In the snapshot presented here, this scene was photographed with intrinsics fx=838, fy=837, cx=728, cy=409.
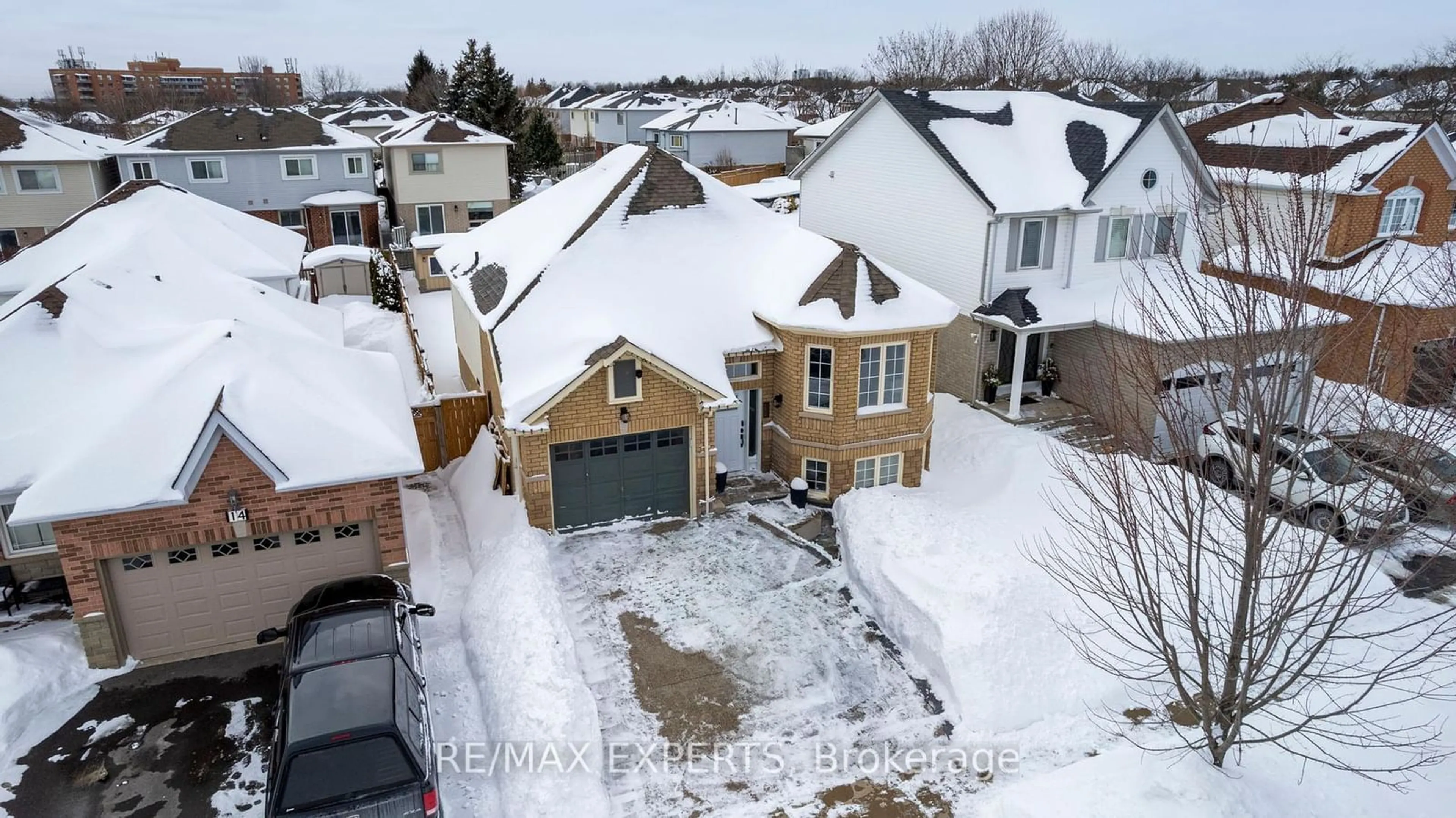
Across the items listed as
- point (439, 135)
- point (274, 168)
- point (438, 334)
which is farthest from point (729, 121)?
point (438, 334)

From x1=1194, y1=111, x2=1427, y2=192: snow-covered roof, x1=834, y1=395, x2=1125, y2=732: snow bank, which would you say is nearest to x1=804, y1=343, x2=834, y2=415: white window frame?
x1=834, y1=395, x2=1125, y2=732: snow bank

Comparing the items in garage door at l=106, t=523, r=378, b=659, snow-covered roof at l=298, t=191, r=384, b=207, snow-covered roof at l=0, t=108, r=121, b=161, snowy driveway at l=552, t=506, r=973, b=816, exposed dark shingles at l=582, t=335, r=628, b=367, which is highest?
snow-covered roof at l=0, t=108, r=121, b=161

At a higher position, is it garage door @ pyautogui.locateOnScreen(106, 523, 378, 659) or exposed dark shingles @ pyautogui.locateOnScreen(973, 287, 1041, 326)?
exposed dark shingles @ pyautogui.locateOnScreen(973, 287, 1041, 326)

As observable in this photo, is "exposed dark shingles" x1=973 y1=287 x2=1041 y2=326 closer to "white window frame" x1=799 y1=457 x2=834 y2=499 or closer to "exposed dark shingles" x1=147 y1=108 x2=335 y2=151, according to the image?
"white window frame" x1=799 y1=457 x2=834 y2=499

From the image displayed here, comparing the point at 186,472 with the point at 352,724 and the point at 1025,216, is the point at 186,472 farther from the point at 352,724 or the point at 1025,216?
the point at 1025,216

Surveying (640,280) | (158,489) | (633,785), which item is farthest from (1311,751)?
(158,489)

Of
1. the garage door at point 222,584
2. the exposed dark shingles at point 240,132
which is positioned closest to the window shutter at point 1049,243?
the garage door at point 222,584
